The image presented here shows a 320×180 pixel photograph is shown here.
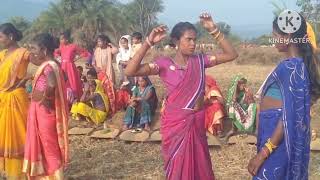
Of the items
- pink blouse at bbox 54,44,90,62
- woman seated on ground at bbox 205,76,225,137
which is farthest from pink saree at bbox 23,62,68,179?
pink blouse at bbox 54,44,90,62

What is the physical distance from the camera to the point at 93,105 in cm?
852

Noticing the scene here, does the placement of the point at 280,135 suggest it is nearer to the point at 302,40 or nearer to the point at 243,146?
the point at 302,40

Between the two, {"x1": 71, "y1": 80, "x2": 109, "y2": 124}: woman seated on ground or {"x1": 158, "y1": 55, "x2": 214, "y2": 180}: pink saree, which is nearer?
{"x1": 158, "y1": 55, "x2": 214, "y2": 180}: pink saree

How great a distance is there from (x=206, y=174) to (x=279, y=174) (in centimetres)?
89

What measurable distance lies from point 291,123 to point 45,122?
236 centimetres

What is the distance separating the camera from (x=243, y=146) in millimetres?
6727

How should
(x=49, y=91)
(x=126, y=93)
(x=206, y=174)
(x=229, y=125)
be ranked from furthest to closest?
(x=126, y=93) → (x=229, y=125) → (x=49, y=91) → (x=206, y=174)

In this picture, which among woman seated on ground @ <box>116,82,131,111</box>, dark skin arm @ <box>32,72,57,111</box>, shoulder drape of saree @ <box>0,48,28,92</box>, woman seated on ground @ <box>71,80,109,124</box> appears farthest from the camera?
woman seated on ground @ <box>116,82,131,111</box>

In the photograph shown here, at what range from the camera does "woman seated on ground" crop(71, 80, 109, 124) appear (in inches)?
328

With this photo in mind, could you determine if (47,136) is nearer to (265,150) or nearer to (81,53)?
(265,150)

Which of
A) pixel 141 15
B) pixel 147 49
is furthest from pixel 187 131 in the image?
pixel 141 15

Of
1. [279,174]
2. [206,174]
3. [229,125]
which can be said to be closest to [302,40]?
[279,174]

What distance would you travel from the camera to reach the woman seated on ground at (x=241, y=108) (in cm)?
738

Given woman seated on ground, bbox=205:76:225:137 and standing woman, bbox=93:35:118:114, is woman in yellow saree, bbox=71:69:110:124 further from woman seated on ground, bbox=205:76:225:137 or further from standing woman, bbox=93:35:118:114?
woman seated on ground, bbox=205:76:225:137
